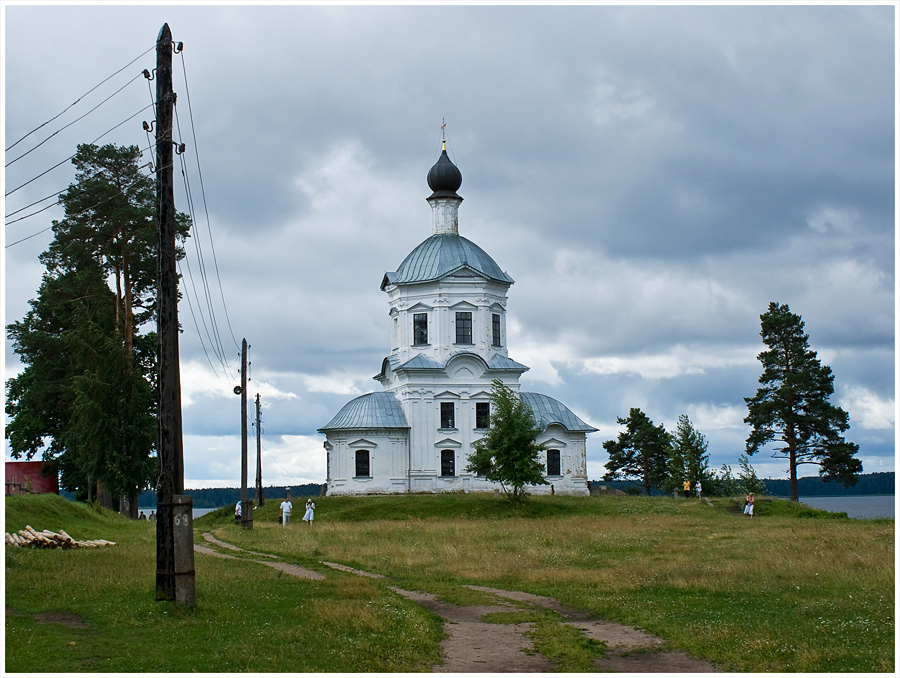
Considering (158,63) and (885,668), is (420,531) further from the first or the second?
(885,668)

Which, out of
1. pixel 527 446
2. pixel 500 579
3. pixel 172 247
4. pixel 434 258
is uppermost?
pixel 434 258

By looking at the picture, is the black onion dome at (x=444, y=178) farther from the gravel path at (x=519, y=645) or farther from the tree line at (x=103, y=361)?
the gravel path at (x=519, y=645)

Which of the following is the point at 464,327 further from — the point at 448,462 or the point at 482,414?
the point at 448,462

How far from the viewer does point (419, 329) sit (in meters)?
58.9

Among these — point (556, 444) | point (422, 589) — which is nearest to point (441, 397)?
point (556, 444)

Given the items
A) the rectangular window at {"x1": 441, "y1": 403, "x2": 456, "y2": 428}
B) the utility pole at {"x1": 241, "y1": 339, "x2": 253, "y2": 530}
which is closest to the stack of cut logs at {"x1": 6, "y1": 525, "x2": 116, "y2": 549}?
the utility pole at {"x1": 241, "y1": 339, "x2": 253, "y2": 530}

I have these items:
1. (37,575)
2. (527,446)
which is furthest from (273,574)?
(527,446)

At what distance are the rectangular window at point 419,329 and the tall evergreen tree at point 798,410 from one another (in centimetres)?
2084

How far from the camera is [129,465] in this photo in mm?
43094

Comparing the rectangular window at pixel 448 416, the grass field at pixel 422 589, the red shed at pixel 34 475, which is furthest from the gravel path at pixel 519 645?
the rectangular window at pixel 448 416

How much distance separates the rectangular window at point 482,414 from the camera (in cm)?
5731

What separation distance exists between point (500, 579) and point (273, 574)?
4.92 meters

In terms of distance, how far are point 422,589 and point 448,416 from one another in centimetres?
3738

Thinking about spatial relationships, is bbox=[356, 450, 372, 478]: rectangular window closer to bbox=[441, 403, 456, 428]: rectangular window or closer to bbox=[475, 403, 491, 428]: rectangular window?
bbox=[441, 403, 456, 428]: rectangular window
